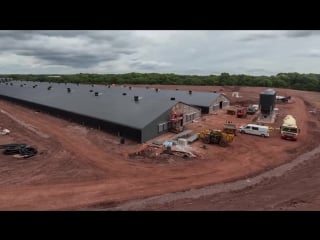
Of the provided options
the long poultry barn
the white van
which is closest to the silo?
the long poultry barn

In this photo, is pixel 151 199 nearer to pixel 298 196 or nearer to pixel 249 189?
pixel 249 189

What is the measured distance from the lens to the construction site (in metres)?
18.0

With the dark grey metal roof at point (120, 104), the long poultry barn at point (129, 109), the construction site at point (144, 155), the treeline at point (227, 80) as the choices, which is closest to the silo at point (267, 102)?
the construction site at point (144, 155)

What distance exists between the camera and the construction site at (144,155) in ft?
59.0

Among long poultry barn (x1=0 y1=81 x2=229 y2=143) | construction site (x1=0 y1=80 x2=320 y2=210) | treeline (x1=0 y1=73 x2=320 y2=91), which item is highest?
treeline (x1=0 y1=73 x2=320 y2=91)

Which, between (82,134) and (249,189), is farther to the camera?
(82,134)

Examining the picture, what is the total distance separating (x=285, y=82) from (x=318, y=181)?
75.4 m

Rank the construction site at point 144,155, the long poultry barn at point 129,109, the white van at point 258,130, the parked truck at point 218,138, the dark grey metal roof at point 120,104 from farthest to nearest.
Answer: the white van at point 258,130 → the dark grey metal roof at point 120,104 → the long poultry barn at point 129,109 → the parked truck at point 218,138 → the construction site at point 144,155

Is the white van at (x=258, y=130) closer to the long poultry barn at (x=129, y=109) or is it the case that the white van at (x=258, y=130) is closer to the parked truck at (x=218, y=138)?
the parked truck at (x=218, y=138)

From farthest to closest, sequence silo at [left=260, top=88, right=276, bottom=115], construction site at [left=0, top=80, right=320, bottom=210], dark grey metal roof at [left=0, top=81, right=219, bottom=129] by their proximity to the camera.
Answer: silo at [left=260, top=88, right=276, bottom=115] → dark grey metal roof at [left=0, top=81, right=219, bottom=129] → construction site at [left=0, top=80, right=320, bottom=210]

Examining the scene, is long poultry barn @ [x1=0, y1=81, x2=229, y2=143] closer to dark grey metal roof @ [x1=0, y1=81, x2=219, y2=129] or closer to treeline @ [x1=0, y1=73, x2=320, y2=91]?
dark grey metal roof @ [x1=0, y1=81, x2=219, y2=129]

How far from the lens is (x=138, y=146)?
29000 mm
